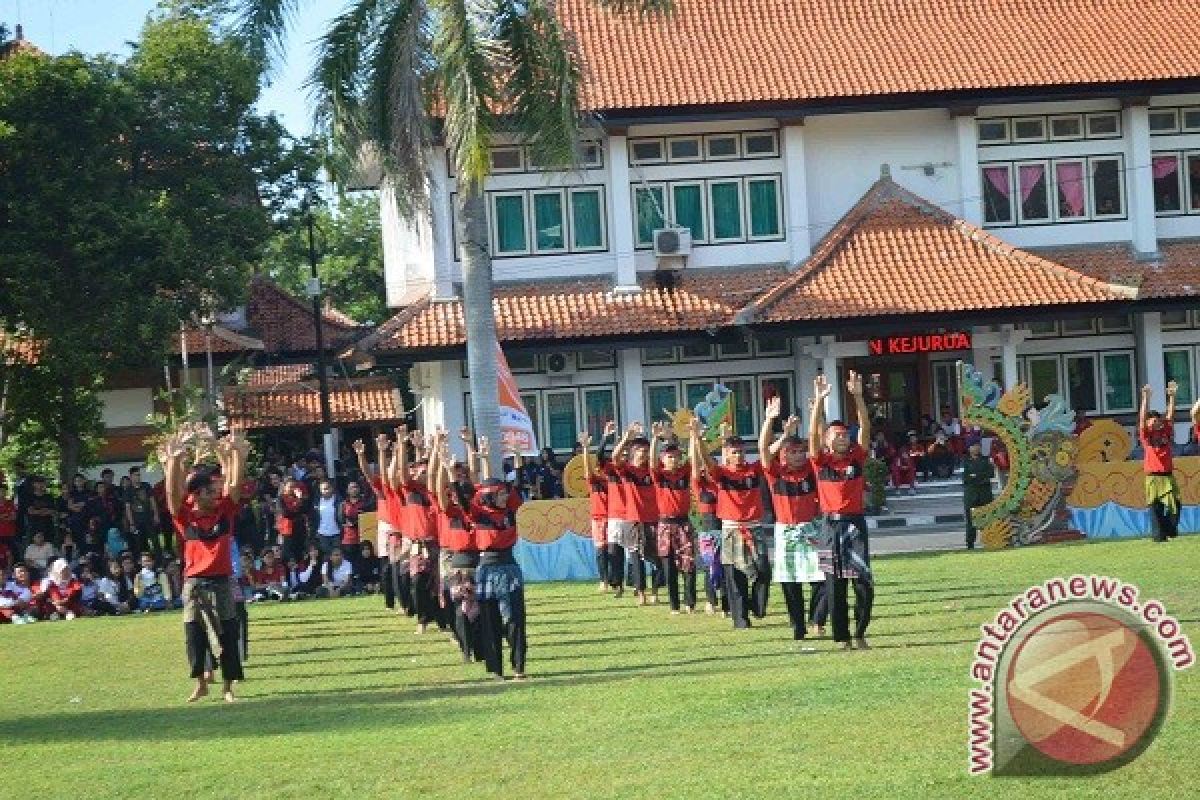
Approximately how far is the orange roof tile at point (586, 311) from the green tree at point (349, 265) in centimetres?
3585

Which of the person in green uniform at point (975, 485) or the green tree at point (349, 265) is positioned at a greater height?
the green tree at point (349, 265)

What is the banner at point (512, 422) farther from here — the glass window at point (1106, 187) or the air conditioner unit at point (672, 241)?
the glass window at point (1106, 187)

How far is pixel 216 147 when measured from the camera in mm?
43969

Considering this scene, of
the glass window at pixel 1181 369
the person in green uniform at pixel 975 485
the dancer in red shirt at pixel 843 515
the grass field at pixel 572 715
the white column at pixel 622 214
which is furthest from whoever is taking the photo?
the glass window at pixel 1181 369

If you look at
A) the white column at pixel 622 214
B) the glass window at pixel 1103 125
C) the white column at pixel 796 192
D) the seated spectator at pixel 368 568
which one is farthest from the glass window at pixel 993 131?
the seated spectator at pixel 368 568

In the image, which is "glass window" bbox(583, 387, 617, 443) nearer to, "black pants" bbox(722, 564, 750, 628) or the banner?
the banner

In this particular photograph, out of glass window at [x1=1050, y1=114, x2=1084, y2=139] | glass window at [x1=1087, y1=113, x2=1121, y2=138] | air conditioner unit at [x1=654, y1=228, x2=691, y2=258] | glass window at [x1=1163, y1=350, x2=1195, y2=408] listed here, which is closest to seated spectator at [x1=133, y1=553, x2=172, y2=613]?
air conditioner unit at [x1=654, y1=228, x2=691, y2=258]

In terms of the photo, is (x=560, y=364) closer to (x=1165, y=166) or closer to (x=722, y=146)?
(x=722, y=146)

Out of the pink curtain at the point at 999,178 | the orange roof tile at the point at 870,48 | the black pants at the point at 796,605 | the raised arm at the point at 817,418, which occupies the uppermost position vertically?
the orange roof tile at the point at 870,48

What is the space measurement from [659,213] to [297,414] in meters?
15.3

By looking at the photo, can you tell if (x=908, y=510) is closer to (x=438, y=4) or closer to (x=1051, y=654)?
(x=438, y=4)

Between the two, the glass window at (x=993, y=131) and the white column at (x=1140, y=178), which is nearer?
the white column at (x=1140, y=178)

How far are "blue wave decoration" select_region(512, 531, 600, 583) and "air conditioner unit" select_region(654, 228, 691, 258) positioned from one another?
10386mm

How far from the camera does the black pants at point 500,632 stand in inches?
721
